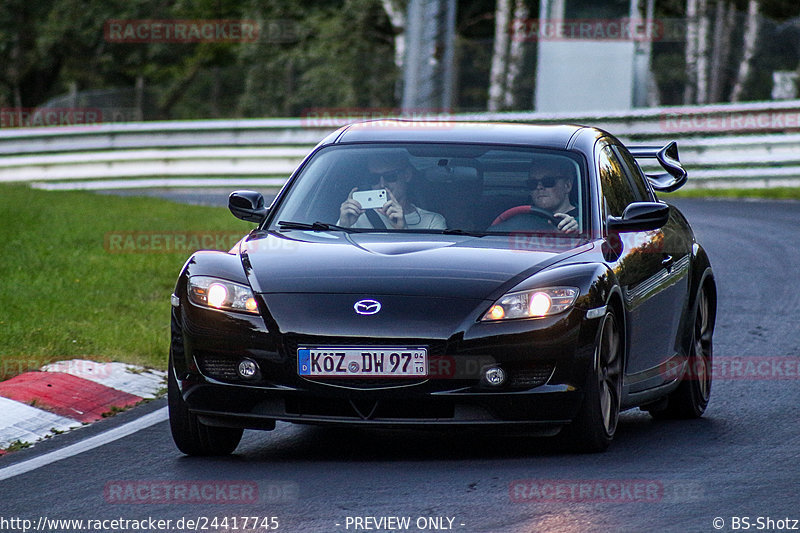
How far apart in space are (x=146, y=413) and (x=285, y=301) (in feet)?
6.15

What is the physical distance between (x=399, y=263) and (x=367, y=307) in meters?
0.38

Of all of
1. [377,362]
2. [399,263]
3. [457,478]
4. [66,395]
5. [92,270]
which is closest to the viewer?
[457,478]

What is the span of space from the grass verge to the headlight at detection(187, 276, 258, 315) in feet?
7.68

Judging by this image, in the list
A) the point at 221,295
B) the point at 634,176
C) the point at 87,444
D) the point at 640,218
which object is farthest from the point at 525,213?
the point at 87,444

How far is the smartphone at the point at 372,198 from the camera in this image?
7.80 meters

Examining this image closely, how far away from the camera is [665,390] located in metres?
7.95

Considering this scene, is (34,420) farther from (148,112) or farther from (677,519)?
(148,112)

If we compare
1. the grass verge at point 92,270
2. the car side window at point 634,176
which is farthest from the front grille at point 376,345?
the grass verge at point 92,270

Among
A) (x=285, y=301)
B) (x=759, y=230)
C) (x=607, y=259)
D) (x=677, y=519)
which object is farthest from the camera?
(x=759, y=230)

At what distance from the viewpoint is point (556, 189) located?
7.77 meters

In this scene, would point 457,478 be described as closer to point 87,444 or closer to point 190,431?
point 190,431

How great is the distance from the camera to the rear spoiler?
30.3ft

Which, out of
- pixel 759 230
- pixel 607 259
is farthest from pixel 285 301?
pixel 759 230

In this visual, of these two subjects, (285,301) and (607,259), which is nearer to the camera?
(285,301)
